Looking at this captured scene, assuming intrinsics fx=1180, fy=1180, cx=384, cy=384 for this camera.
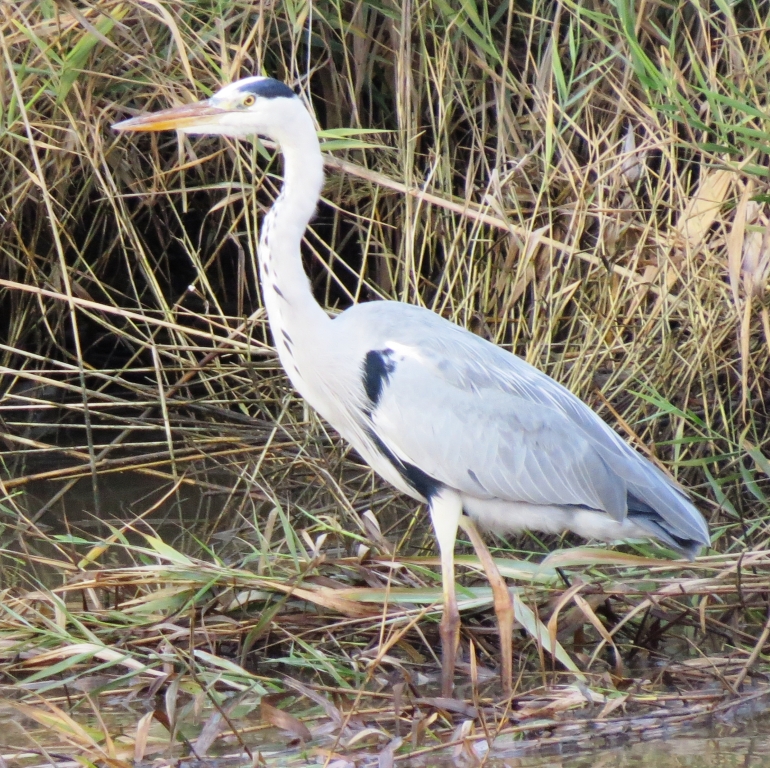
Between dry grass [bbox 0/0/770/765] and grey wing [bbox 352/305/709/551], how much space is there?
19cm

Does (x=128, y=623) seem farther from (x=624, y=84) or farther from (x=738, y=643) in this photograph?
(x=624, y=84)

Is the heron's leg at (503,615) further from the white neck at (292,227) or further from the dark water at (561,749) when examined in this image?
the white neck at (292,227)

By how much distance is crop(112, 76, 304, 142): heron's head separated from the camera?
3.11 meters

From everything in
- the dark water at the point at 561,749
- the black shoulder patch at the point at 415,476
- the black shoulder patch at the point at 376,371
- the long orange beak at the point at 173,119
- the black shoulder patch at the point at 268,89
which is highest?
the black shoulder patch at the point at 268,89

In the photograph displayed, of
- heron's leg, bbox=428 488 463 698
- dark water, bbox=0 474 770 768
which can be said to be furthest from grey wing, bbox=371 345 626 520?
dark water, bbox=0 474 770 768

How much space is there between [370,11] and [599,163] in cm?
113

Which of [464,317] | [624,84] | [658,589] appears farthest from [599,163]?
[658,589]

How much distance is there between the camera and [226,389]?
4328mm

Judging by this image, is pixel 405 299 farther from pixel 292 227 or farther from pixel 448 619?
pixel 448 619

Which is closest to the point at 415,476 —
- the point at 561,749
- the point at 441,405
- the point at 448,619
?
the point at 441,405

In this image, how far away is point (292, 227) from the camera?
3131 mm

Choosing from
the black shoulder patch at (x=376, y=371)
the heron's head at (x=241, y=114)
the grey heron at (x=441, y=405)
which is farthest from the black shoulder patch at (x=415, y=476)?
the heron's head at (x=241, y=114)

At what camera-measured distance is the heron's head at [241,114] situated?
3109 mm

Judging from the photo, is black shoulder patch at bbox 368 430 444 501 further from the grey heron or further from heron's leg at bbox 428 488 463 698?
heron's leg at bbox 428 488 463 698
